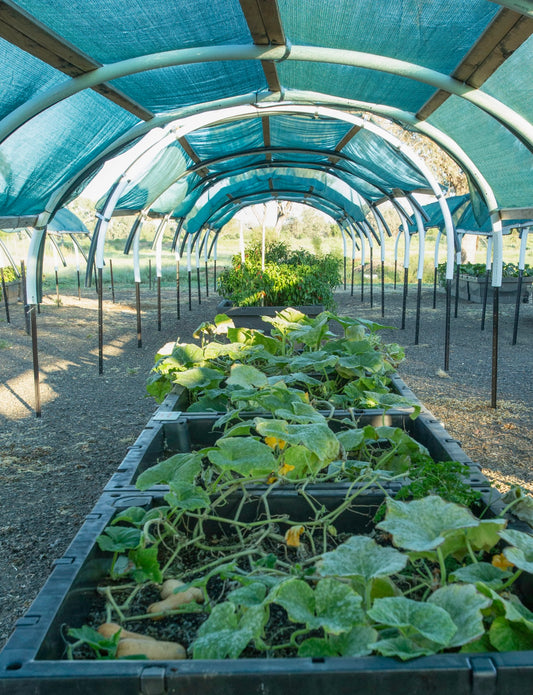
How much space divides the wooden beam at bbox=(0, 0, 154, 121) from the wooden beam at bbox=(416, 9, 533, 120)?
1932mm

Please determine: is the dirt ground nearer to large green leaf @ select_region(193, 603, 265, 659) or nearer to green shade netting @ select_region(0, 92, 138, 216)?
large green leaf @ select_region(193, 603, 265, 659)

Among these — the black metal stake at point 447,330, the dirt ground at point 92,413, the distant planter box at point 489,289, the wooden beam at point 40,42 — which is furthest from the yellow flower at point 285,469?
the distant planter box at point 489,289

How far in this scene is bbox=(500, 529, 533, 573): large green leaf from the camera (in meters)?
1.14

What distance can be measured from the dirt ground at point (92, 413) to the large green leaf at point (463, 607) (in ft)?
5.21

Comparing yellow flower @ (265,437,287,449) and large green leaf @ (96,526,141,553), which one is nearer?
large green leaf @ (96,526,141,553)

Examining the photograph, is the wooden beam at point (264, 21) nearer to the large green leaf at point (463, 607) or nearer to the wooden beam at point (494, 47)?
the wooden beam at point (494, 47)

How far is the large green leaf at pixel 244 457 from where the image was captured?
1582 mm

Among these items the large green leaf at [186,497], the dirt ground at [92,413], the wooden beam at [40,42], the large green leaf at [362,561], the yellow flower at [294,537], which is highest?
the wooden beam at [40,42]

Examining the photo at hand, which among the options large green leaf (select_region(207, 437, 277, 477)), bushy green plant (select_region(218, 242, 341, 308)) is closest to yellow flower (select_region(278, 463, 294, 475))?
large green leaf (select_region(207, 437, 277, 477))

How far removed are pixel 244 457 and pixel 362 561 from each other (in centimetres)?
55

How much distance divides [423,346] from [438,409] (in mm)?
3233

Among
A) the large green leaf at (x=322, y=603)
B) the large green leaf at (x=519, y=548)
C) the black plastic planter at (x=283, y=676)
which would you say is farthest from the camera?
the large green leaf at (x=519, y=548)

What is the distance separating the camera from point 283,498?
173 cm

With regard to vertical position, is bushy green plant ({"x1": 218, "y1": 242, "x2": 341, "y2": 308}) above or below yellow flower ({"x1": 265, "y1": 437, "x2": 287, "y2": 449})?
above
